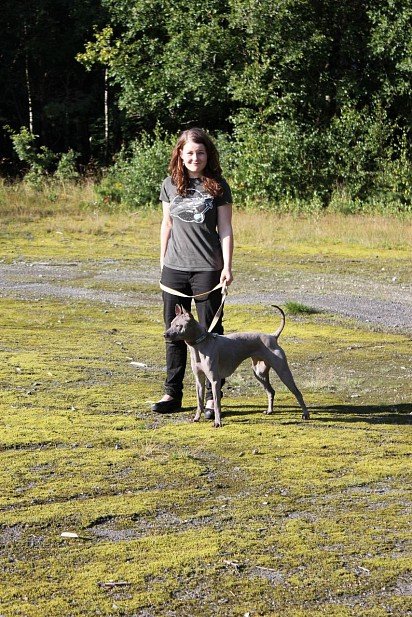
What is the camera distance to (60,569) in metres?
4.12

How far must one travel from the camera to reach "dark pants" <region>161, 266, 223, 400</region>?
684 centimetres

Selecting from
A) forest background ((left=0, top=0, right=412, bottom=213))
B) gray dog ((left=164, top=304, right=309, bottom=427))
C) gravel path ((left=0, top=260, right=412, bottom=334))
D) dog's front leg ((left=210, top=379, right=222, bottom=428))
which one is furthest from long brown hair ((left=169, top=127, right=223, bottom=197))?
forest background ((left=0, top=0, right=412, bottom=213))

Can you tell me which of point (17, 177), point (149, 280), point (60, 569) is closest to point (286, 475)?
point (60, 569)

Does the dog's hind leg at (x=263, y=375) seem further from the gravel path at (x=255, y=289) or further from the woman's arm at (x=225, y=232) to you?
the gravel path at (x=255, y=289)

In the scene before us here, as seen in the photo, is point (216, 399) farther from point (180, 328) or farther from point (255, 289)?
point (255, 289)

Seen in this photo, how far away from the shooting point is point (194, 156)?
658cm

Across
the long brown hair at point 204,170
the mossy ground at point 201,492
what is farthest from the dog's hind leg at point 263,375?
the long brown hair at point 204,170

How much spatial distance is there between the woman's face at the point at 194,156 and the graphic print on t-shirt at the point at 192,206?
0.16 metres

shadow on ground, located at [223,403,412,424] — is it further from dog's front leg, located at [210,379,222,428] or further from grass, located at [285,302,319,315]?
grass, located at [285,302,319,315]

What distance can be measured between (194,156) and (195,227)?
0.45 m

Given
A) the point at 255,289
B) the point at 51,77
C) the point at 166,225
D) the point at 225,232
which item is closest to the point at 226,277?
the point at 225,232

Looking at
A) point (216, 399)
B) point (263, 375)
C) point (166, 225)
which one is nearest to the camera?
point (216, 399)

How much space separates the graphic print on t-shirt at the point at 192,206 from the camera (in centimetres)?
672

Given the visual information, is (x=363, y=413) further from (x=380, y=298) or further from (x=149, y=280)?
(x=149, y=280)
